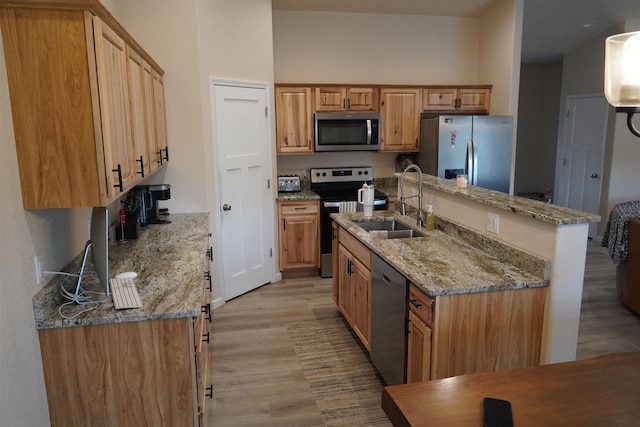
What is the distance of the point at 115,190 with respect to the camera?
208 centimetres

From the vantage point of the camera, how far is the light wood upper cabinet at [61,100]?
1779 mm

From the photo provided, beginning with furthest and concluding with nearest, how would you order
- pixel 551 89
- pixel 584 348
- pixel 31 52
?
1. pixel 551 89
2. pixel 584 348
3. pixel 31 52

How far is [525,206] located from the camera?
2.53 meters

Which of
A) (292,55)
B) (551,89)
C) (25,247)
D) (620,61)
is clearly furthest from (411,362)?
(551,89)

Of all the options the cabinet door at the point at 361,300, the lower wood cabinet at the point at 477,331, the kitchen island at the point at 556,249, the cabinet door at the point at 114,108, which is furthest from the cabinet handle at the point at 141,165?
the kitchen island at the point at 556,249

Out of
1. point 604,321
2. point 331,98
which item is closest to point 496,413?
point 604,321

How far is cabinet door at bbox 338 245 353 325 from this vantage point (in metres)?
3.64

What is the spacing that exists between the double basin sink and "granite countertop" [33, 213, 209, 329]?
1287 mm

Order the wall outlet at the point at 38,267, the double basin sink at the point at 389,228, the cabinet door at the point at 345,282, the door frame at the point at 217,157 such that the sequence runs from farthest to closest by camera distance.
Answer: the door frame at the point at 217,157
the cabinet door at the point at 345,282
the double basin sink at the point at 389,228
the wall outlet at the point at 38,267

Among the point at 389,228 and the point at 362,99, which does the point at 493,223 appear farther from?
the point at 362,99

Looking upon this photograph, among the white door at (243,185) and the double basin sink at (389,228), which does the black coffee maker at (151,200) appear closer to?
the white door at (243,185)

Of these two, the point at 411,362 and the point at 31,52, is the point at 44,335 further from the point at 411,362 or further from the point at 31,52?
the point at 411,362

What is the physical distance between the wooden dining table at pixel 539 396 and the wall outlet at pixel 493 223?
123cm

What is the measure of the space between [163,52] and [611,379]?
386 cm
